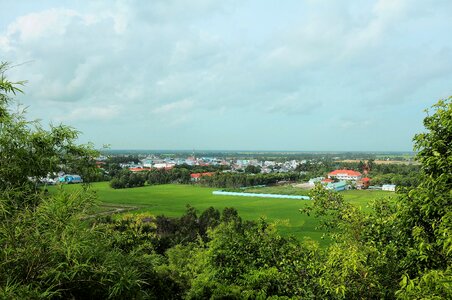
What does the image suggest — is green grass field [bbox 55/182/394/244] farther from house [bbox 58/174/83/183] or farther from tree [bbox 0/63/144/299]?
tree [bbox 0/63/144/299]

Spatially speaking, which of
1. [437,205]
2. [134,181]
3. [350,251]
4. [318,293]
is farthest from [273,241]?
[134,181]

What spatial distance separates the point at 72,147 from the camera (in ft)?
14.8

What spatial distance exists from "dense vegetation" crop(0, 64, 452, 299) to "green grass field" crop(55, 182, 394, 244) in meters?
24.3

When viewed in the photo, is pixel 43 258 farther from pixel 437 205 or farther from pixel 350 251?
pixel 437 205

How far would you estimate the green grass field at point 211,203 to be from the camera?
35497 mm

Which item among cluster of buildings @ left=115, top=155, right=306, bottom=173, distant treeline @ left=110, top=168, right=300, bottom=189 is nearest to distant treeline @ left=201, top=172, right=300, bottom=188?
distant treeline @ left=110, top=168, right=300, bottom=189

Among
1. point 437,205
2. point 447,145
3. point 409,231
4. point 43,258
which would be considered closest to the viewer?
point 43,258

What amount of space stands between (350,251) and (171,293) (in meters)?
3.78

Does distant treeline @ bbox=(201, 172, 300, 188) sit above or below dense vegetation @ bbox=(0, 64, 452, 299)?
below

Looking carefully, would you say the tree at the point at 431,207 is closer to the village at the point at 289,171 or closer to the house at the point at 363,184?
the village at the point at 289,171

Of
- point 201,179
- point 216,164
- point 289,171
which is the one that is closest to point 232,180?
point 201,179

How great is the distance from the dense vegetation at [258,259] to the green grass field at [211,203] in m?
24.3

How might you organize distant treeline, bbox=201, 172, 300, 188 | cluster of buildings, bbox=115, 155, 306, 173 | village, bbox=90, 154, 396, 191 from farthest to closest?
cluster of buildings, bbox=115, 155, 306, 173 < distant treeline, bbox=201, 172, 300, 188 < village, bbox=90, 154, 396, 191

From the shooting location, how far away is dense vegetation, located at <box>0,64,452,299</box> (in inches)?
121
